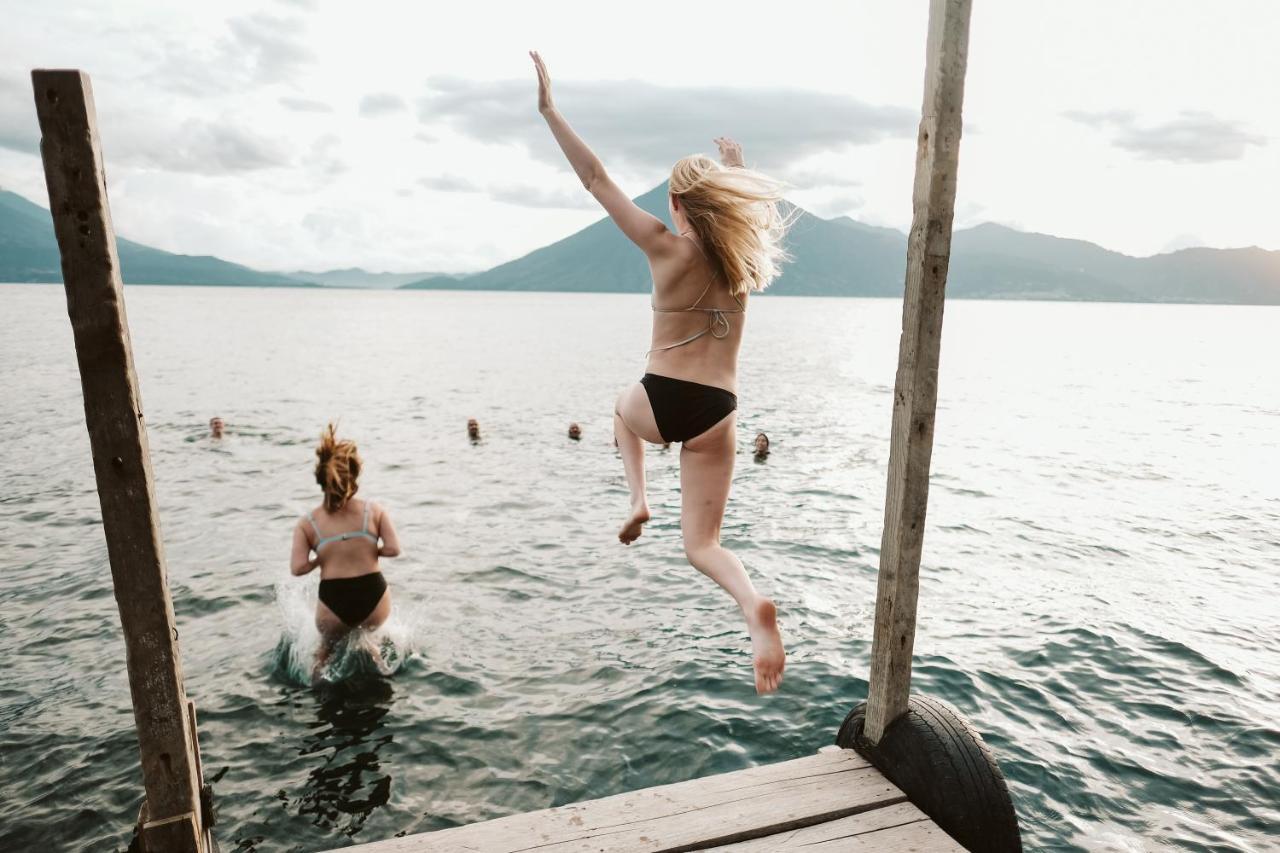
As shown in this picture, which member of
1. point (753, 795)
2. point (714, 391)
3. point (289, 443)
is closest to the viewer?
point (714, 391)

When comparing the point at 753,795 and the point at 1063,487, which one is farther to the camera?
the point at 1063,487

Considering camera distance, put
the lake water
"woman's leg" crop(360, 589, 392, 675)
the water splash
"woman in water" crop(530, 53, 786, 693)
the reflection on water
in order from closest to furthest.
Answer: "woman in water" crop(530, 53, 786, 693) < the reflection on water < the lake water < "woman's leg" crop(360, 589, 392, 675) < the water splash

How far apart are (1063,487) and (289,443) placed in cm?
2417

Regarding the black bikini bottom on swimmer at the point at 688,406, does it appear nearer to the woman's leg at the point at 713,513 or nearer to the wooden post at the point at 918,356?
the woman's leg at the point at 713,513

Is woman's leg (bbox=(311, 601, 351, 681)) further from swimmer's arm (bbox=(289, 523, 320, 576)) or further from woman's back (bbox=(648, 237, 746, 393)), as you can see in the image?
woman's back (bbox=(648, 237, 746, 393))

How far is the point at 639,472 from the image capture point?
4793mm

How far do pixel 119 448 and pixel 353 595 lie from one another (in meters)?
5.52

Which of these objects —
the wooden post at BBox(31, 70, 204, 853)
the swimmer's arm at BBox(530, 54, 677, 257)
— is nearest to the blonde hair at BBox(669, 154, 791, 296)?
the swimmer's arm at BBox(530, 54, 677, 257)

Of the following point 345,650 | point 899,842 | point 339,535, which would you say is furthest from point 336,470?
point 899,842

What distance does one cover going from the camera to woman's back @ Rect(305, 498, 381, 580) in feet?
29.0

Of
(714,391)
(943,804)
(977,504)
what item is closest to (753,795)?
(943,804)

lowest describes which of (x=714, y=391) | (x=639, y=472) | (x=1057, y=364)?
(x=1057, y=364)

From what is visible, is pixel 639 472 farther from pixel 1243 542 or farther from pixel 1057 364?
pixel 1057 364

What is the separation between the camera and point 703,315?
443cm
